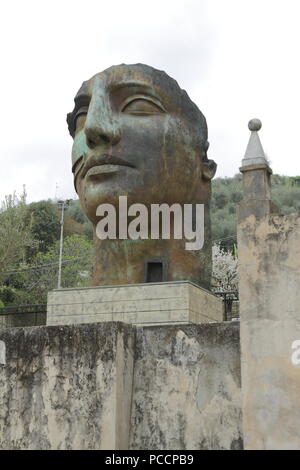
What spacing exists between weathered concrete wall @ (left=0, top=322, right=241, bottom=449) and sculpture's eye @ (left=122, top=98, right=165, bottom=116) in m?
3.95

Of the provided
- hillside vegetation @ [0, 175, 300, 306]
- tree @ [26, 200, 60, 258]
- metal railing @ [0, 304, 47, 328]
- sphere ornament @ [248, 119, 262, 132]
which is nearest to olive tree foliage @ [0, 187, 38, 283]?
hillside vegetation @ [0, 175, 300, 306]

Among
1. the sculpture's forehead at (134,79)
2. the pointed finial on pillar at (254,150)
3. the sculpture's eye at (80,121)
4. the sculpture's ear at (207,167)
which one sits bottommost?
the pointed finial on pillar at (254,150)

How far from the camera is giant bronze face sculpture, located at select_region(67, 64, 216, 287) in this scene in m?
11.0

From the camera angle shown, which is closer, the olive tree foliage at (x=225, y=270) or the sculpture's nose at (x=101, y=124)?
the sculpture's nose at (x=101, y=124)

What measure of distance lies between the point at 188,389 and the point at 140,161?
402 centimetres

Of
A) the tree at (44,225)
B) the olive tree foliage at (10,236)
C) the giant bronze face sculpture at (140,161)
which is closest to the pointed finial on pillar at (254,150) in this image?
the giant bronze face sculpture at (140,161)

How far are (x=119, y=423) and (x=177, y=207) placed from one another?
4.10 metres

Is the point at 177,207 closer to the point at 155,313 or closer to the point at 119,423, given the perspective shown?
the point at 155,313

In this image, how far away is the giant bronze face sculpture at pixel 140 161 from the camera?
1099 centimetres

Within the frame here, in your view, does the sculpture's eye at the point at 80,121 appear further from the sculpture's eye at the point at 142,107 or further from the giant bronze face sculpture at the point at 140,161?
the sculpture's eye at the point at 142,107

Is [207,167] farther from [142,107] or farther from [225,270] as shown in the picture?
[225,270]

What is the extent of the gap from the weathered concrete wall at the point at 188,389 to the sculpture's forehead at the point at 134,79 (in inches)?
172

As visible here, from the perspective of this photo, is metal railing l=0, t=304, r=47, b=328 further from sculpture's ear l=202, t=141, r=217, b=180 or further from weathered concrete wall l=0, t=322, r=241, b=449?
Answer: weathered concrete wall l=0, t=322, r=241, b=449
